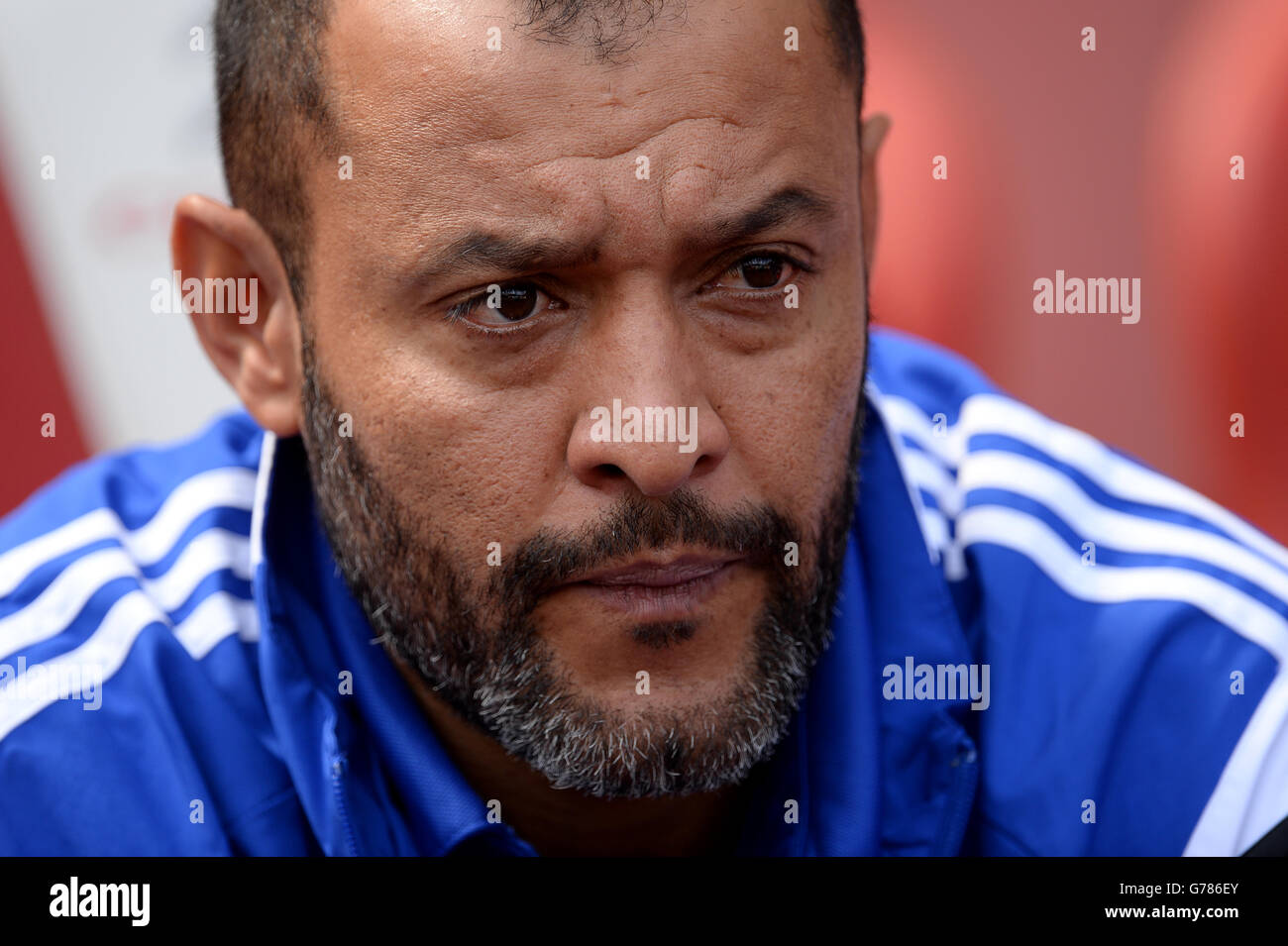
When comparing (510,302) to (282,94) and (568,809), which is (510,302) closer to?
(282,94)

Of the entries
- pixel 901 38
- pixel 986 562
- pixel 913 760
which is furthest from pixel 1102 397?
pixel 913 760

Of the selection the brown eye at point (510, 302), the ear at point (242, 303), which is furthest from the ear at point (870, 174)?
the ear at point (242, 303)

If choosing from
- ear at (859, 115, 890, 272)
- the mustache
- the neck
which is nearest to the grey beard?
the mustache

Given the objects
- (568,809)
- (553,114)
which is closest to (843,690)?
(568,809)

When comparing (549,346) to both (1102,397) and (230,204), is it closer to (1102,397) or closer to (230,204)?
(230,204)

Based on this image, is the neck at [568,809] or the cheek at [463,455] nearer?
the cheek at [463,455]

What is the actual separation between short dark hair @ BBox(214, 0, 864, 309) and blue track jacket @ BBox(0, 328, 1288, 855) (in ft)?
1.12

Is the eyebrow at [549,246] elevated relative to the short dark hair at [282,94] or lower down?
lower down

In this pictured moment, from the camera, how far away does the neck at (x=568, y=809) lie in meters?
1.72

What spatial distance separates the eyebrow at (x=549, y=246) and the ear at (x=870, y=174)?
0.36 m

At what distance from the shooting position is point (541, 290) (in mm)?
1417

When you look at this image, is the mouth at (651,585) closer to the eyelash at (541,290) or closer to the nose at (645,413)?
the nose at (645,413)

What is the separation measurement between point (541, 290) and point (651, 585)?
329mm

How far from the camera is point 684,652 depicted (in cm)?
145
